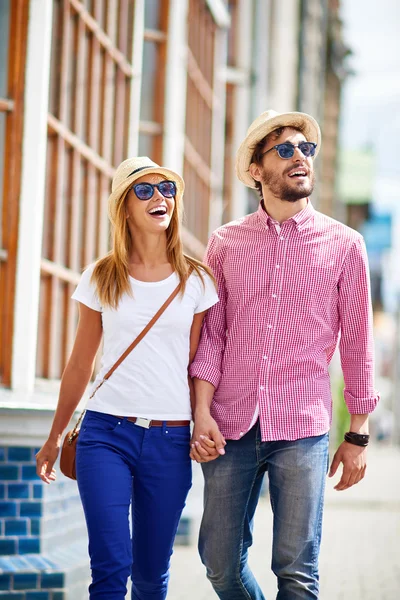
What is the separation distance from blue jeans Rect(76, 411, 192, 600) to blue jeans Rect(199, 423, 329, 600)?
155 millimetres

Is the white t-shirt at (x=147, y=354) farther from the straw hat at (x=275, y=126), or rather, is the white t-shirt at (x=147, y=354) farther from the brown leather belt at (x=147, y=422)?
the straw hat at (x=275, y=126)

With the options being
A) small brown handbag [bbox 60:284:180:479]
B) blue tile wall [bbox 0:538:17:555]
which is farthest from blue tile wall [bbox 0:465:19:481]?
small brown handbag [bbox 60:284:180:479]

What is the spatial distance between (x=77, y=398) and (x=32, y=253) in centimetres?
183

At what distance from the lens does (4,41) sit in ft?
20.2

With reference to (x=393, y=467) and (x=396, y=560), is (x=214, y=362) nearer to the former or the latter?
(x=396, y=560)

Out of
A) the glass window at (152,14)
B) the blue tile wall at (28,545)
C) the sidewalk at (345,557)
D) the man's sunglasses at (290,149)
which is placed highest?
the glass window at (152,14)

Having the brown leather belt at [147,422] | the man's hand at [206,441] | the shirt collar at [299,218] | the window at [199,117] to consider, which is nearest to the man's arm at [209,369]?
the man's hand at [206,441]

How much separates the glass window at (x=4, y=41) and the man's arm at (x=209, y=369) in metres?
2.15

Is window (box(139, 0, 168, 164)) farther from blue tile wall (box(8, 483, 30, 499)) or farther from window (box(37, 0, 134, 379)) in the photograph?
blue tile wall (box(8, 483, 30, 499))

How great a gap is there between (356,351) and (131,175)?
110 centimetres

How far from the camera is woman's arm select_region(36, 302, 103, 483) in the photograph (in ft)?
14.3

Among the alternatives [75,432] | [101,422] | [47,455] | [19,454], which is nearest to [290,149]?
[101,422]

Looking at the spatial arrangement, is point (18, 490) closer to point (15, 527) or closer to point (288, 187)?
point (15, 527)

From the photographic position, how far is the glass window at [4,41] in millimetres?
6129
